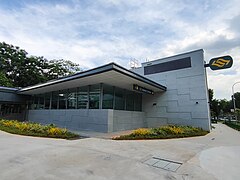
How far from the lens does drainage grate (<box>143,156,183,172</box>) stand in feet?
12.1

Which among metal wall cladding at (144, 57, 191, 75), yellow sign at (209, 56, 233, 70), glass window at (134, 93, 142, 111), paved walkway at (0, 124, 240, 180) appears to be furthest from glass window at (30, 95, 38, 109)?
yellow sign at (209, 56, 233, 70)

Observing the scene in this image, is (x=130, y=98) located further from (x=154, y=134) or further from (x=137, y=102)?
(x=154, y=134)

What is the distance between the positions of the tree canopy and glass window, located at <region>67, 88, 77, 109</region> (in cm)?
1655

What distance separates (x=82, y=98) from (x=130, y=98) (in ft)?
14.7

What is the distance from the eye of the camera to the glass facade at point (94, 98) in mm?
11188

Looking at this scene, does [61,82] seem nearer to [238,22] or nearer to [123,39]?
[123,39]

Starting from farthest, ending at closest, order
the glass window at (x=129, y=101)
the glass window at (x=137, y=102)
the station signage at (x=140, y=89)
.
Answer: the glass window at (x=137, y=102), the glass window at (x=129, y=101), the station signage at (x=140, y=89)

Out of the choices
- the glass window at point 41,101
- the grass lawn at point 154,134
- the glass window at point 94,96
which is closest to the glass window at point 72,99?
the glass window at point 94,96

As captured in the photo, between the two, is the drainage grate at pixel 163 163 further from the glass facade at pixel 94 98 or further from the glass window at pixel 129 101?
the glass window at pixel 129 101

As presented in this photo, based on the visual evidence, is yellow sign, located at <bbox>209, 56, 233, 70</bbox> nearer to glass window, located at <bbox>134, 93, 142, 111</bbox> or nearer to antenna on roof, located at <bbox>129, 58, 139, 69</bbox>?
glass window, located at <bbox>134, 93, 142, 111</bbox>

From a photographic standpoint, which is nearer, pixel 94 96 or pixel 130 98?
pixel 94 96

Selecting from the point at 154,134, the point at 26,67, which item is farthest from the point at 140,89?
the point at 26,67

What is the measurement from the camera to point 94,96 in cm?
1143

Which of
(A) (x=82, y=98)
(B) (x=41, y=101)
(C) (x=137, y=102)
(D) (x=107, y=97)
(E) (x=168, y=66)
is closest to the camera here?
(D) (x=107, y=97)
